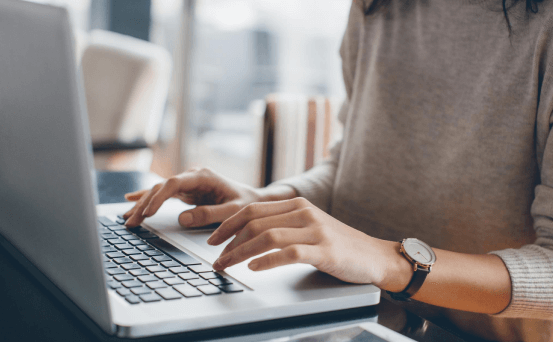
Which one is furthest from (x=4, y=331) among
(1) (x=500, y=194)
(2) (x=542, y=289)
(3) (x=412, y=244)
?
(1) (x=500, y=194)

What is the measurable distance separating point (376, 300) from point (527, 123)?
0.43m

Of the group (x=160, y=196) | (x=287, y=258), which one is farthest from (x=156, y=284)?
(x=160, y=196)

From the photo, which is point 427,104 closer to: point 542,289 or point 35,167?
point 542,289

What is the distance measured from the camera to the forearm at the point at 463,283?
55 cm

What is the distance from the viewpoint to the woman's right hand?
0.63 meters

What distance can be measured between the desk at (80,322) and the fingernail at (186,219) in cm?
19

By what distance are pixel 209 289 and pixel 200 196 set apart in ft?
1.11

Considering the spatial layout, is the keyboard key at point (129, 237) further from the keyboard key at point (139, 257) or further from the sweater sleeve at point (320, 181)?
the sweater sleeve at point (320, 181)

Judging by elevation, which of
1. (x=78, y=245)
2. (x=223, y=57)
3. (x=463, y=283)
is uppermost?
(x=223, y=57)

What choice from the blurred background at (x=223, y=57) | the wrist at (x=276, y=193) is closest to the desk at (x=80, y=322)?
the wrist at (x=276, y=193)

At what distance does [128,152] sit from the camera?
6.77ft

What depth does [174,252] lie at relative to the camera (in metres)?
0.53

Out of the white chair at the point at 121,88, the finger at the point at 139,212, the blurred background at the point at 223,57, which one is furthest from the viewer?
the blurred background at the point at 223,57

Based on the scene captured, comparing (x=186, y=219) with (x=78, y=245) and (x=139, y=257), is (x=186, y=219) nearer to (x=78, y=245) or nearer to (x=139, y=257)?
(x=139, y=257)
